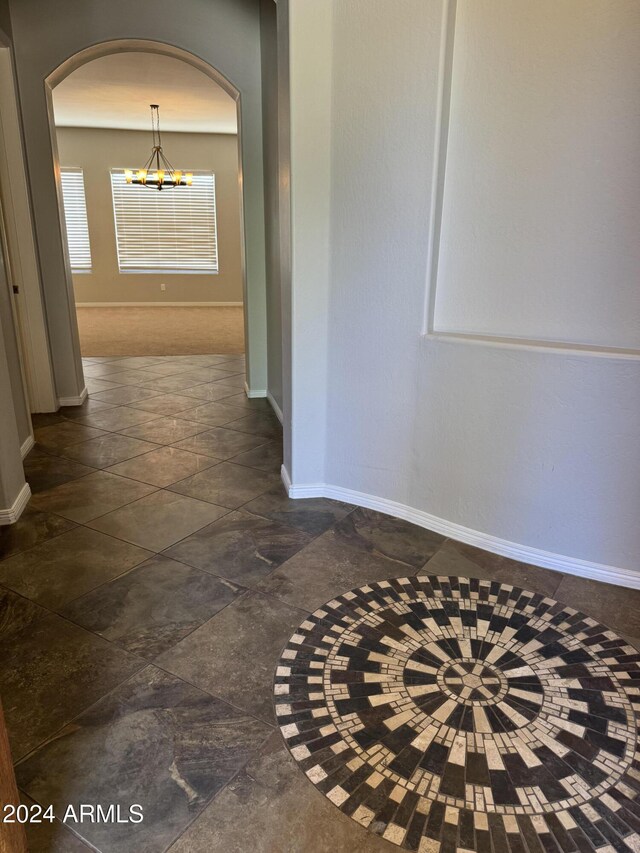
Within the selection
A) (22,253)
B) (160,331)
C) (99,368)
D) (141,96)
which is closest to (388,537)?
(22,253)

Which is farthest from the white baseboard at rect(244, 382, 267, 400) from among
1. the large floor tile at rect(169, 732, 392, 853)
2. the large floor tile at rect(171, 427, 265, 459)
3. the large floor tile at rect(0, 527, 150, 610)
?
the large floor tile at rect(169, 732, 392, 853)

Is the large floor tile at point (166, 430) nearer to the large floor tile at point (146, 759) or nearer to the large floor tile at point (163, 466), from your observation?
the large floor tile at point (163, 466)

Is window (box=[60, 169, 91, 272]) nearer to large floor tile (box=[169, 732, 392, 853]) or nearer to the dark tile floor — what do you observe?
the dark tile floor

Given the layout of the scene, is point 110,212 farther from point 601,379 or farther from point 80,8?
point 601,379

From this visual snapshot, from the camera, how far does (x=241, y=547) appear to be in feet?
8.25

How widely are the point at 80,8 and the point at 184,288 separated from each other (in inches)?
292

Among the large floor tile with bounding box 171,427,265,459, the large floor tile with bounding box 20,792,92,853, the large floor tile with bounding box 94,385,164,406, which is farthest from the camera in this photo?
the large floor tile with bounding box 94,385,164,406

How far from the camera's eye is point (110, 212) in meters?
10.6

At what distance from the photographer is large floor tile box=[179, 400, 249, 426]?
4332 millimetres

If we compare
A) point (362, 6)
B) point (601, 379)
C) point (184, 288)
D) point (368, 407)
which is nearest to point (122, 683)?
point (368, 407)

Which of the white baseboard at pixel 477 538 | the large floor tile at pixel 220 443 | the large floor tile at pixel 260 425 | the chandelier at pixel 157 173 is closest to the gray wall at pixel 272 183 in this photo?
the large floor tile at pixel 260 425

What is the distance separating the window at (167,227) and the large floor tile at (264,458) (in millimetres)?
8325

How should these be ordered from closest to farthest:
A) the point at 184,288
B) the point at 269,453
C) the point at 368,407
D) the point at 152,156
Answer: the point at 368,407, the point at 269,453, the point at 152,156, the point at 184,288

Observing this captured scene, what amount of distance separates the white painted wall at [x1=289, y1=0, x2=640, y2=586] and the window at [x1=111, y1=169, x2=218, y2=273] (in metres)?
9.06
